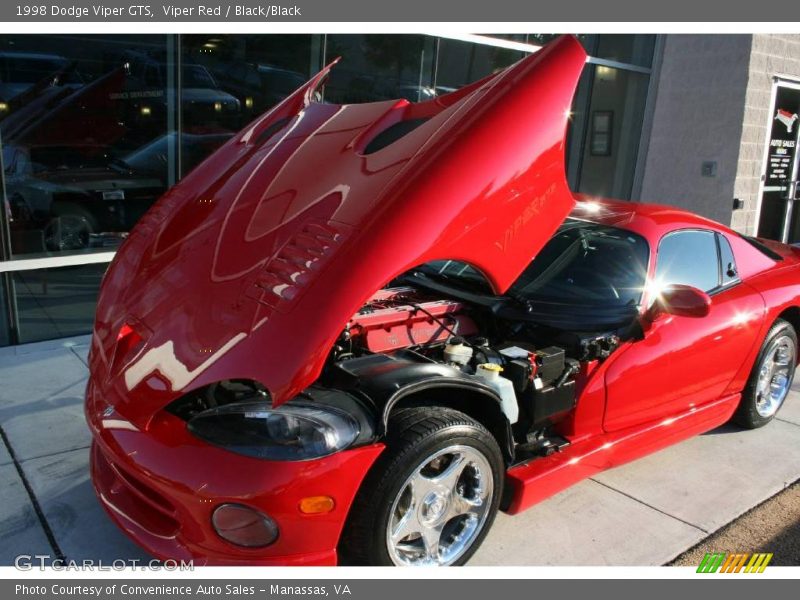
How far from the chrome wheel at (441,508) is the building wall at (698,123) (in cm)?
844

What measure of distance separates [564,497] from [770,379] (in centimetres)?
207

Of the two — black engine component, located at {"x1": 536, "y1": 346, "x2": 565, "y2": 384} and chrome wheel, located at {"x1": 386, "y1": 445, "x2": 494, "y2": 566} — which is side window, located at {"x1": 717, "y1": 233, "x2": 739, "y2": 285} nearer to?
black engine component, located at {"x1": 536, "y1": 346, "x2": 565, "y2": 384}

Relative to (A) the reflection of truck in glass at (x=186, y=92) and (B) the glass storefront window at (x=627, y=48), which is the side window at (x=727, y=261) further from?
(B) the glass storefront window at (x=627, y=48)

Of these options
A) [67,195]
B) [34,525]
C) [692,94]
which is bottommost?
[34,525]

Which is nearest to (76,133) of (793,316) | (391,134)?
(391,134)

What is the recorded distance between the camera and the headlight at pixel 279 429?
237 cm

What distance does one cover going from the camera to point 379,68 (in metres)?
7.80

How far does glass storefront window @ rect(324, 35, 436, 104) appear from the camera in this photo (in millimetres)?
7469

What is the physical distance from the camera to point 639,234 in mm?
3682

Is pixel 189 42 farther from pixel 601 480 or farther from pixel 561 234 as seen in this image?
pixel 601 480

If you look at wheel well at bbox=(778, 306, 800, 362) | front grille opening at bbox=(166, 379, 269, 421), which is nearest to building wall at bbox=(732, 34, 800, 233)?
wheel well at bbox=(778, 306, 800, 362)

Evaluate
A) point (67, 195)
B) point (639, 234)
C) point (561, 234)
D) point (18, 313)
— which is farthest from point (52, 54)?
point (639, 234)

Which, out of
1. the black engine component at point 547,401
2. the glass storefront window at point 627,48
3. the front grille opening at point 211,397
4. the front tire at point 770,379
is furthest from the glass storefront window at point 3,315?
the glass storefront window at point 627,48

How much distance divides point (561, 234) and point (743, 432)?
204cm
